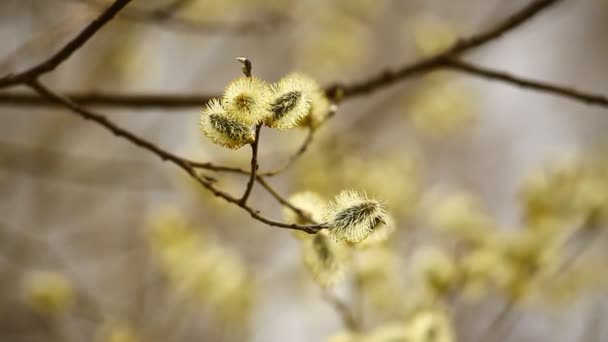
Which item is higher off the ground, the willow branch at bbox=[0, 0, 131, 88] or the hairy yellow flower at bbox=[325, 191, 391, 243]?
the willow branch at bbox=[0, 0, 131, 88]

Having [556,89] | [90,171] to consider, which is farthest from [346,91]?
[90,171]

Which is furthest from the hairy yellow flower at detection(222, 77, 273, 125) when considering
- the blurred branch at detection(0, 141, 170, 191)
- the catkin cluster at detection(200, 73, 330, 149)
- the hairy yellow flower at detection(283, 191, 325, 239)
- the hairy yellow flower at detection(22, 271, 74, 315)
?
the blurred branch at detection(0, 141, 170, 191)

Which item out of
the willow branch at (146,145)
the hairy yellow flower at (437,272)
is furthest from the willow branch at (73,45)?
the hairy yellow flower at (437,272)

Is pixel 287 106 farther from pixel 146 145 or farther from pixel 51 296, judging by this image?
pixel 51 296

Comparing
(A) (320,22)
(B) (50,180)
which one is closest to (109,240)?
(B) (50,180)

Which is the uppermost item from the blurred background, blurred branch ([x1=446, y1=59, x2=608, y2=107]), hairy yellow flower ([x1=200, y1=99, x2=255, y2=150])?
the blurred background

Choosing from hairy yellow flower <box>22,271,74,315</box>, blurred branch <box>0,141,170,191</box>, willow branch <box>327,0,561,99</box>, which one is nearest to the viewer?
willow branch <box>327,0,561,99</box>

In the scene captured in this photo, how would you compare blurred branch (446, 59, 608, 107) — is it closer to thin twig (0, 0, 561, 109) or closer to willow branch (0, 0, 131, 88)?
thin twig (0, 0, 561, 109)
